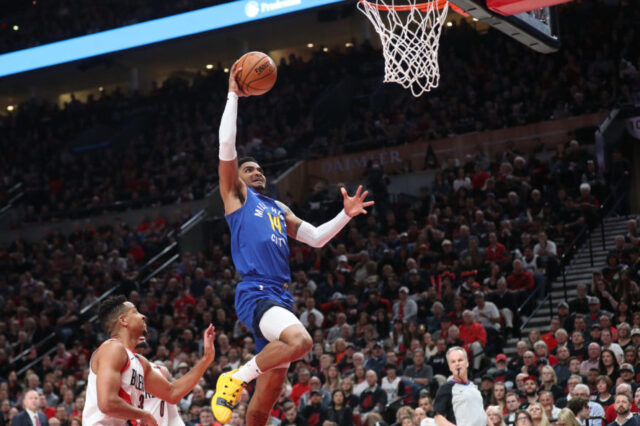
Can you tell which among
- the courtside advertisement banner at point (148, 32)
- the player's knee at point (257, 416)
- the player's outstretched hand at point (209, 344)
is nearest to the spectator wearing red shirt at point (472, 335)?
the player's knee at point (257, 416)

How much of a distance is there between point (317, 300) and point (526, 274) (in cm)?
366

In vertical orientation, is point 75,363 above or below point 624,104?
below

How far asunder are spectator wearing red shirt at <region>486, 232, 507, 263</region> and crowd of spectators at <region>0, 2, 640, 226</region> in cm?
510

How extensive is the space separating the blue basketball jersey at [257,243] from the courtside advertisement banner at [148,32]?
13448mm

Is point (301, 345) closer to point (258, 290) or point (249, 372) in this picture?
point (249, 372)

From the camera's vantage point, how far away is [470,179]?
16406 mm

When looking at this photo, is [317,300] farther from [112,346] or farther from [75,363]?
[112,346]

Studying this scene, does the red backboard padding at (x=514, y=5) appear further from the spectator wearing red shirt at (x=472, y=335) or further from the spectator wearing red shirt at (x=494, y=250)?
the spectator wearing red shirt at (x=494, y=250)

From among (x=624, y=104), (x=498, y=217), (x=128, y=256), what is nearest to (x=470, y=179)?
(x=498, y=217)

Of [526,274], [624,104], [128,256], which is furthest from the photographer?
[128,256]

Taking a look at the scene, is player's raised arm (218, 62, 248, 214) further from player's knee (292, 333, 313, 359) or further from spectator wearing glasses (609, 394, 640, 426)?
spectator wearing glasses (609, 394, 640, 426)

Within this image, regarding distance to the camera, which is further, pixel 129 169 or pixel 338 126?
pixel 129 169

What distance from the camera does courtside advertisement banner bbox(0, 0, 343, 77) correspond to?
66.1 ft

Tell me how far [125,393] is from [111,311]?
52 centimetres
